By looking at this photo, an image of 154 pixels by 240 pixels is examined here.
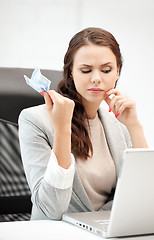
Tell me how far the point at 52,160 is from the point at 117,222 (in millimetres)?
315

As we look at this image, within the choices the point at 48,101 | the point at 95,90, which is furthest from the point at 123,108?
the point at 48,101

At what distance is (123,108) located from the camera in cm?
156

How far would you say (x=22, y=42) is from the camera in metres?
3.03

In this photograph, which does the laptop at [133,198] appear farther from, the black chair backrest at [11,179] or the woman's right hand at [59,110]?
the black chair backrest at [11,179]

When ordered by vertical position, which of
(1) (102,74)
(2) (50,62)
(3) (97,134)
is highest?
(1) (102,74)

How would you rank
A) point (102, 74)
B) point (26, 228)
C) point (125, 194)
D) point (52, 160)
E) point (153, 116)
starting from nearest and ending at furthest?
point (125, 194)
point (26, 228)
point (52, 160)
point (102, 74)
point (153, 116)

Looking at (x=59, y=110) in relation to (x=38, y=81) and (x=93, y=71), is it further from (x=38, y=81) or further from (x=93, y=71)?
(x=93, y=71)

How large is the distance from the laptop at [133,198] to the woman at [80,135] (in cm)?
25

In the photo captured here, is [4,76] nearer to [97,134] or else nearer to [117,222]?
[97,134]

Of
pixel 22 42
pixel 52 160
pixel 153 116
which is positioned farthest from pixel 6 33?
pixel 52 160

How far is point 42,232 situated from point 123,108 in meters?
0.61

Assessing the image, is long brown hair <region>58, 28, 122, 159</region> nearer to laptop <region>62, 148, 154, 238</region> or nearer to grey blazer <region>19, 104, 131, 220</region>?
grey blazer <region>19, 104, 131, 220</region>

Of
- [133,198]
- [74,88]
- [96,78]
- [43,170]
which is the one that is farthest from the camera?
[74,88]

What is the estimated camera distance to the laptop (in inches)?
38.6
